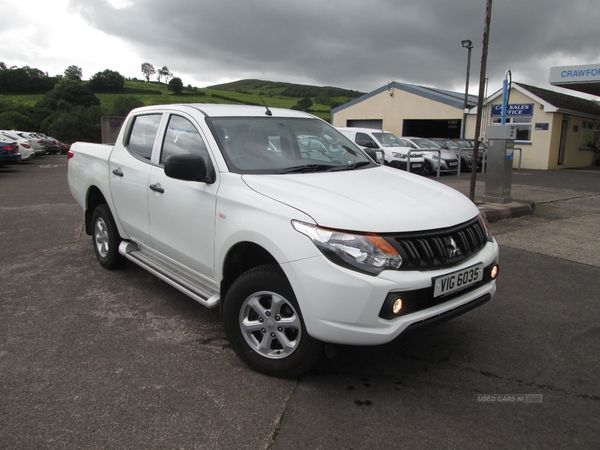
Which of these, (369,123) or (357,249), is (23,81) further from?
(357,249)

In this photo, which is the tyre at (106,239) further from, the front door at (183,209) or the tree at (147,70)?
the tree at (147,70)

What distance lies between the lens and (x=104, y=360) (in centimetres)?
326

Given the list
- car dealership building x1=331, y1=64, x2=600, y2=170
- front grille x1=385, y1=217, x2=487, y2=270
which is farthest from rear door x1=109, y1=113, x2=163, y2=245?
car dealership building x1=331, y1=64, x2=600, y2=170

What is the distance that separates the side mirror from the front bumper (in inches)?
40.0

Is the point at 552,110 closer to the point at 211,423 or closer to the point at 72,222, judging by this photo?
the point at 72,222

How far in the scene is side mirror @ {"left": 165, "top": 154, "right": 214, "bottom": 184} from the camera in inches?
128

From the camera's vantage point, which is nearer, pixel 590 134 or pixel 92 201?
pixel 92 201

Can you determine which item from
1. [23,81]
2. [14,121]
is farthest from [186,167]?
[23,81]

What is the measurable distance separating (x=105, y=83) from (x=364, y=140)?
73.4 m

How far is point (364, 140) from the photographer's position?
18.1 meters

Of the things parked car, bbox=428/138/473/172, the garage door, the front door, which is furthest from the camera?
the garage door

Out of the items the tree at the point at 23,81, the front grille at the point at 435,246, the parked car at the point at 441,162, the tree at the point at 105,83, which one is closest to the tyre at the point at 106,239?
the front grille at the point at 435,246

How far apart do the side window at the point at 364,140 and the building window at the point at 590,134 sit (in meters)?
14.3

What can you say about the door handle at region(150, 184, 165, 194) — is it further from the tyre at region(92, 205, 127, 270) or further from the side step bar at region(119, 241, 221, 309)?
the tyre at region(92, 205, 127, 270)
